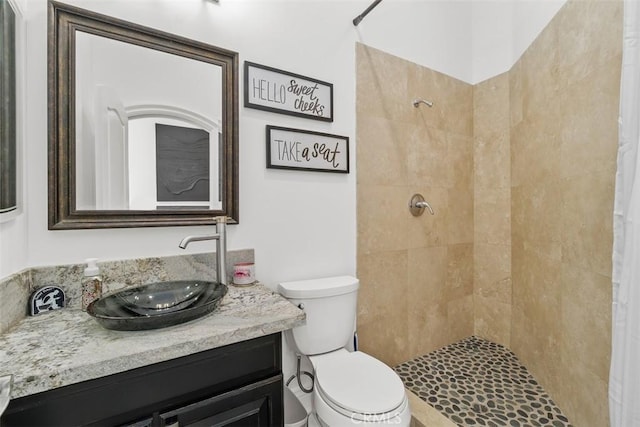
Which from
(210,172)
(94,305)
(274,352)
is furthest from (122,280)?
(274,352)

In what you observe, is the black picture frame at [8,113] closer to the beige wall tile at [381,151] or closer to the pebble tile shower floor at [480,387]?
the beige wall tile at [381,151]

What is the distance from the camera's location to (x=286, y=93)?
4.89 feet

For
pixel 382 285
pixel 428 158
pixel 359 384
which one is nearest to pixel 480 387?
pixel 382 285

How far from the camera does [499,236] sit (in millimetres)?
2141

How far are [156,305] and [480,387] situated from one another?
176 centimetres

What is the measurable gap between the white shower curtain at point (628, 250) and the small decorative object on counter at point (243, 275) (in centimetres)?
132

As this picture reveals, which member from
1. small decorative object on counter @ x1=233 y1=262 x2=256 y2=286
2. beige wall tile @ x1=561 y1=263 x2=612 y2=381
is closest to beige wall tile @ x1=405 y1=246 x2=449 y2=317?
beige wall tile @ x1=561 y1=263 x2=612 y2=381

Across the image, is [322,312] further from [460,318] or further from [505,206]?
[505,206]

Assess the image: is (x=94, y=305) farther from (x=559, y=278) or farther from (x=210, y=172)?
(x=559, y=278)

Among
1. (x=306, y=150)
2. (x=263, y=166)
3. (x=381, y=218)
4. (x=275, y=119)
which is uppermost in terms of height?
(x=275, y=119)

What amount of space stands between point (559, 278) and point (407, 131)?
118 centimetres

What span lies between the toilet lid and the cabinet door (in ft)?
0.85

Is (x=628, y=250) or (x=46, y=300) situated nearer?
(x=628, y=250)

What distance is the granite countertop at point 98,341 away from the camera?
0.65 meters
